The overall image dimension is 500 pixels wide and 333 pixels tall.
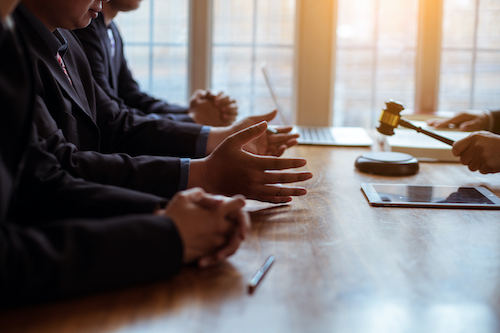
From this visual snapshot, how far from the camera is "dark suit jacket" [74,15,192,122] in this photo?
1.51m

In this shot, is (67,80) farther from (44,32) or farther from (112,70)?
(112,70)

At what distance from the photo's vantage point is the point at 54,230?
588 millimetres

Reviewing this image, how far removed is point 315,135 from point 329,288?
152 cm

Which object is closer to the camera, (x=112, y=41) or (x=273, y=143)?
(x=273, y=143)

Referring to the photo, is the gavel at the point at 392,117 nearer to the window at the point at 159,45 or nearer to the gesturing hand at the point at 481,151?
the gesturing hand at the point at 481,151

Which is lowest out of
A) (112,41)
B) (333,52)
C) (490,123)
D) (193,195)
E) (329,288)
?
(329,288)

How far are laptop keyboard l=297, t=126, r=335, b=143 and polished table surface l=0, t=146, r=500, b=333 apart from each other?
39.9 inches

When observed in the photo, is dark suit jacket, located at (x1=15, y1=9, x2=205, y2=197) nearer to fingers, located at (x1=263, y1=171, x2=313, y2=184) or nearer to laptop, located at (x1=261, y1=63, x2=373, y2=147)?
fingers, located at (x1=263, y1=171, x2=313, y2=184)

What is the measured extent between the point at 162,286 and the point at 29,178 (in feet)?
0.98

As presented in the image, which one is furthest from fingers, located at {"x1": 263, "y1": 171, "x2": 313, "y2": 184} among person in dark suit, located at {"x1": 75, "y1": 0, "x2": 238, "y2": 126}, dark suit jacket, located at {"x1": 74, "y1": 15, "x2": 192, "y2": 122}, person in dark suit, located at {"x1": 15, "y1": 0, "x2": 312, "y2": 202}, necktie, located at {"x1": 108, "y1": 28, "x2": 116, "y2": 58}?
necktie, located at {"x1": 108, "y1": 28, "x2": 116, "y2": 58}

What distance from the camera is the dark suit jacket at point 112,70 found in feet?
4.97

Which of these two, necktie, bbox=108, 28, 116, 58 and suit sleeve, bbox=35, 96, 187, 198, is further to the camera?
necktie, bbox=108, 28, 116, 58

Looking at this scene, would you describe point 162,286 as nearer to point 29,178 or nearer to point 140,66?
point 29,178

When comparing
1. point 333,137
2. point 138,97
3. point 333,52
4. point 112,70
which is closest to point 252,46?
point 333,52
